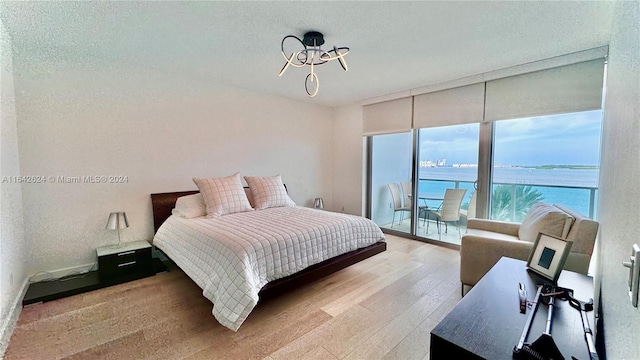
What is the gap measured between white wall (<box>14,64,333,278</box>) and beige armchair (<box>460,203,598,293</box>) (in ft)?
10.3

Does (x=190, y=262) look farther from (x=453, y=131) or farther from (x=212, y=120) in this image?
(x=453, y=131)

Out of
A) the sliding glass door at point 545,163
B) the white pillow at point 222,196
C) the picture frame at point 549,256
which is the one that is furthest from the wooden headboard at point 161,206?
the sliding glass door at point 545,163

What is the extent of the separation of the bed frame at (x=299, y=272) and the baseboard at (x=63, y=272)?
2.33ft

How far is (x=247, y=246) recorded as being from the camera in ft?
6.50

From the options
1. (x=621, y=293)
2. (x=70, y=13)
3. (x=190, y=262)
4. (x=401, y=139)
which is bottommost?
(x=190, y=262)

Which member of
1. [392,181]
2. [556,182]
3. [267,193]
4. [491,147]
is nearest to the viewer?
[556,182]

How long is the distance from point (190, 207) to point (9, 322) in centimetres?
158

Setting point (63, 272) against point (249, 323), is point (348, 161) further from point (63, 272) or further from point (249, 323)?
point (63, 272)

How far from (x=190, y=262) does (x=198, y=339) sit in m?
0.70

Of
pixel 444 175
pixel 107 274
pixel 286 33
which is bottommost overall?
pixel 107 274

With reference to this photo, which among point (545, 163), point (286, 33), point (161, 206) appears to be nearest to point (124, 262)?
point (161, 206)

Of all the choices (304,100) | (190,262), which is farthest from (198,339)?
(304,100)

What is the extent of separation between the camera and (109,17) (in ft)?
6.66

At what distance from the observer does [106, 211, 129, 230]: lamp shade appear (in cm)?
278
